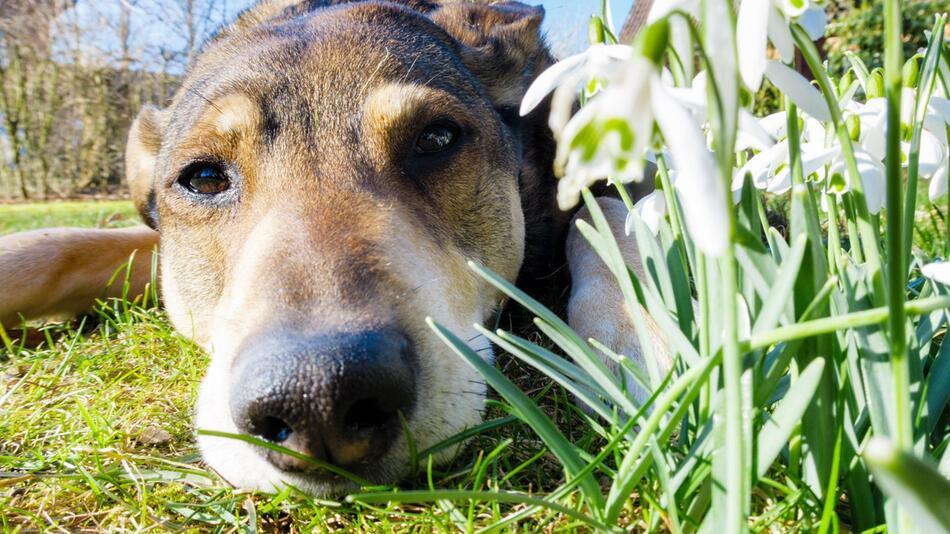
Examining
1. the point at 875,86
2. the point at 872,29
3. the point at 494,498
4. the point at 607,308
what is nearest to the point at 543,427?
the point at 494,498

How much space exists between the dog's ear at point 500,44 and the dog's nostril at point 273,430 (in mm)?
2132

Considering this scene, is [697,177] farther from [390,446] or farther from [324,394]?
[390,446]

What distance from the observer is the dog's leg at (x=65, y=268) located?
340cm

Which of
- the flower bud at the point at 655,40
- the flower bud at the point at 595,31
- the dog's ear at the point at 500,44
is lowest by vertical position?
the flower bud at the point at 655,40

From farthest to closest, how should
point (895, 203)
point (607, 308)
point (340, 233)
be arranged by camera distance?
point (607, 308), point (340, 233), point (895, 203)

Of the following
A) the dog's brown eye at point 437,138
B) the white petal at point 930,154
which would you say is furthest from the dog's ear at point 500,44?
the white petal at point 930,154

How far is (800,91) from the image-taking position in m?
0.96

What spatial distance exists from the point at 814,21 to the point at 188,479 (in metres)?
1.67

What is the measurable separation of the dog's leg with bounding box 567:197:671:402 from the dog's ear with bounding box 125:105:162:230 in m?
2.30

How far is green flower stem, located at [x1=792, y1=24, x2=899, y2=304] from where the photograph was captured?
3.14ft

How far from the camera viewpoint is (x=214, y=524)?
1522 mm

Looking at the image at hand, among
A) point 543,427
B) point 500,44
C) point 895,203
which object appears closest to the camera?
point 895,203

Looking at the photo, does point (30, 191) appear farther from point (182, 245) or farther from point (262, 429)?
point (262, 429)

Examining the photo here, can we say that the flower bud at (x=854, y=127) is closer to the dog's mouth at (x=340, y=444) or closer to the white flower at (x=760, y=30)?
the white flower at (x=760, y=30)
